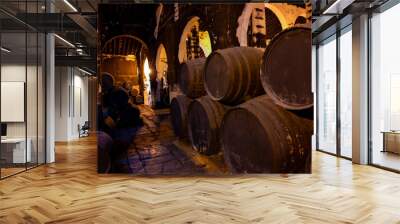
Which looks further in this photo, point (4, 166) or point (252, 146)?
point (4, 166)

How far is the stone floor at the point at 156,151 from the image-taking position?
6.09 m

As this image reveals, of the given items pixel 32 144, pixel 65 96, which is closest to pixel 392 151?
pixel 32 144

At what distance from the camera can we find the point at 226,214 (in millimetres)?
3920

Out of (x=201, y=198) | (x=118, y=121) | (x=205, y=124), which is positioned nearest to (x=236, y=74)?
(x=205, y=124)

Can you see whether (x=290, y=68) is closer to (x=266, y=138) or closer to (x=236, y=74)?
(x=236, y=74)

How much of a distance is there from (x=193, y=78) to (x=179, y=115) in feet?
2.12

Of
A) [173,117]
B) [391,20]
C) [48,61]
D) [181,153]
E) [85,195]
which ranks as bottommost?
[85,195]

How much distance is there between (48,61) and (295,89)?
5.28 meters

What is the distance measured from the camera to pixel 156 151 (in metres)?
6.12

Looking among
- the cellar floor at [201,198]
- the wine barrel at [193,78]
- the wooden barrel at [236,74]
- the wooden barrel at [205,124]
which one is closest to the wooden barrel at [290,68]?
the wooden barrel at [236,74]

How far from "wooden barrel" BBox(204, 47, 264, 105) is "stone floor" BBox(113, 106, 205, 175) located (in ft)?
3.41

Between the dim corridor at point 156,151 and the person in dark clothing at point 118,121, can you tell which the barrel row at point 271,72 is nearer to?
the dim corridor at point 156,151

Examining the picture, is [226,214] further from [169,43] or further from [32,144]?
[32,144]

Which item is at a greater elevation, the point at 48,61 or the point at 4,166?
the point at 48,61
